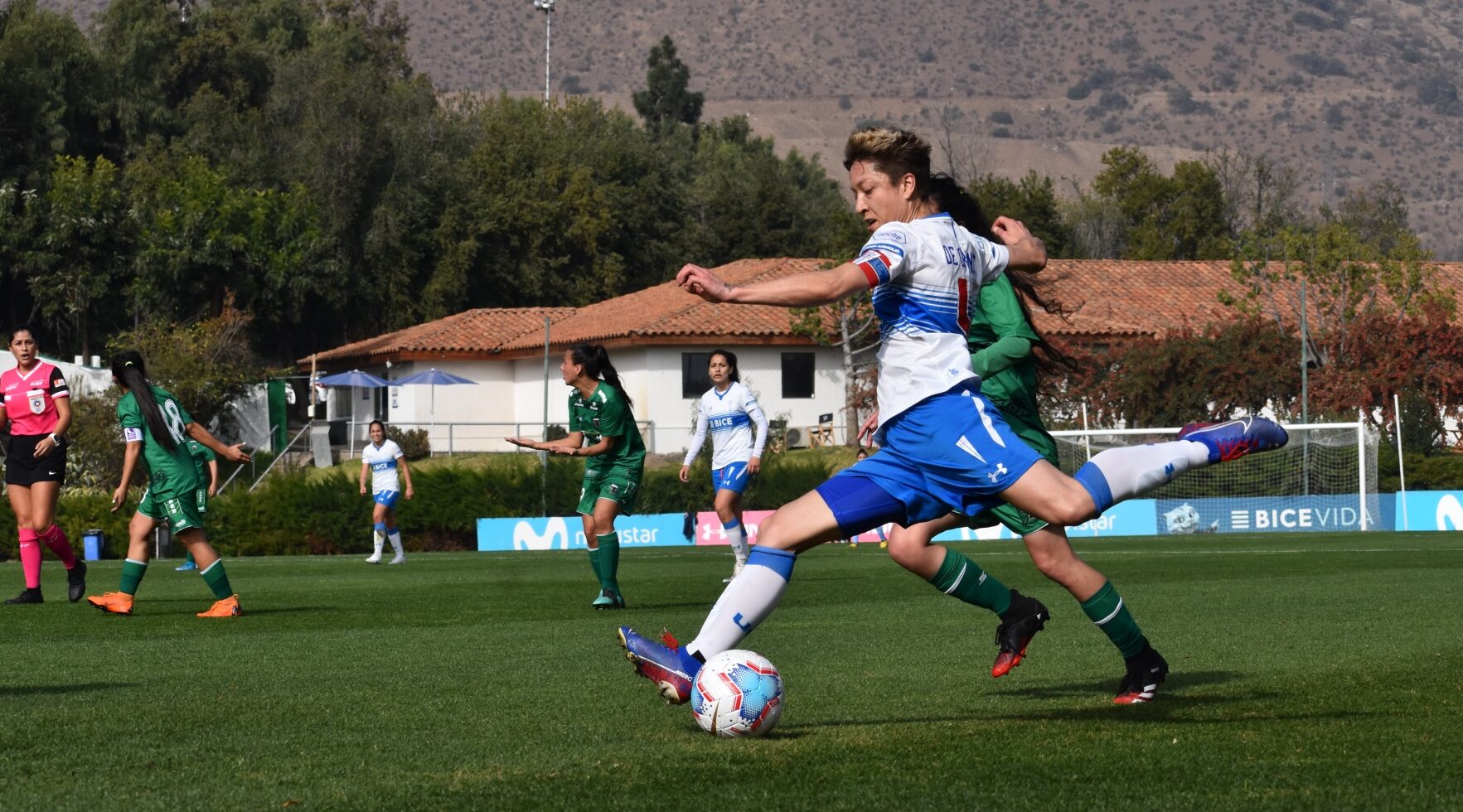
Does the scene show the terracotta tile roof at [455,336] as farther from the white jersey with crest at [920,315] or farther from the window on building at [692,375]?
the white jersey with crest at [920,315]

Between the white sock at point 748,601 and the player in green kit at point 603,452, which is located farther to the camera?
the player in green kit at point 603,452

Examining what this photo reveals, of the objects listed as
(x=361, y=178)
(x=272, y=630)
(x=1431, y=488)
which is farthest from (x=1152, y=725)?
(x=361, y=178)

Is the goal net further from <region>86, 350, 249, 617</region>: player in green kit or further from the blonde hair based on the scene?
the blonde hair

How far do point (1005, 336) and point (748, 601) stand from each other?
1.87m

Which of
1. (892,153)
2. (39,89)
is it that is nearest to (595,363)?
(892,153)

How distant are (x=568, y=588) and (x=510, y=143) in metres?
54.2

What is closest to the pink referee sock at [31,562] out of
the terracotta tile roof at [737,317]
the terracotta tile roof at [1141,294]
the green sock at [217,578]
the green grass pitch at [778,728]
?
the green grass pitch at [778,728]

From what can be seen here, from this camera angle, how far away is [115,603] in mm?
12070

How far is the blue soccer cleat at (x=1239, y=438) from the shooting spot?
18.6 feet

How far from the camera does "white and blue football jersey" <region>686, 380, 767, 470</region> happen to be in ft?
50.6

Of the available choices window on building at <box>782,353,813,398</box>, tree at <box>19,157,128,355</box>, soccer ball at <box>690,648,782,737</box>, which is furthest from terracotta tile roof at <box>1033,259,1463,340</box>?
soccer ball at <box>690,648,782,737</box>

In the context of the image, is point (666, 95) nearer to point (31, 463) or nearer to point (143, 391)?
point (31, 463)

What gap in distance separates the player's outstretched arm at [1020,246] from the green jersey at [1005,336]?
52cm

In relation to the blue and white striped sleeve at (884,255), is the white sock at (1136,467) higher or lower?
lower
